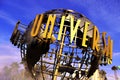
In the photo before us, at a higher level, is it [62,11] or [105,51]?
[62,11]

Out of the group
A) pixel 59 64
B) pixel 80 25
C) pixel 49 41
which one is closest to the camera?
pixel 49 41

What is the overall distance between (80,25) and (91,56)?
9.43ft

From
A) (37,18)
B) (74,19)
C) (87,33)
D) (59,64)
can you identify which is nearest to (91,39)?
(87,33)

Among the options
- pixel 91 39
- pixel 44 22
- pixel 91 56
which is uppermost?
pixel 44 22

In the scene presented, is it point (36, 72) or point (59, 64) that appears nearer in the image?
point (59, 64)

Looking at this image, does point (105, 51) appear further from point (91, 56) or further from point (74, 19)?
point (74, 19)

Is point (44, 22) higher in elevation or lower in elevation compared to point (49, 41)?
higher

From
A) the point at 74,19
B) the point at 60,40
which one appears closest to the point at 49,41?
the point at 60,40

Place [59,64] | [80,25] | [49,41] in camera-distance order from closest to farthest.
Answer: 1. [49,41]
2. [59,64]
3. [80,25]

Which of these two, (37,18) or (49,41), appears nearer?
(49,41)

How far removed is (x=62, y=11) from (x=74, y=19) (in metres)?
1.38

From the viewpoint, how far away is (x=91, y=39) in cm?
2147

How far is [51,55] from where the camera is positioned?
2095 cm

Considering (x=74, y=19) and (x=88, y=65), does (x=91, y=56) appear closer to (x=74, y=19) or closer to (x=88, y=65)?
(x=88, y=65)
